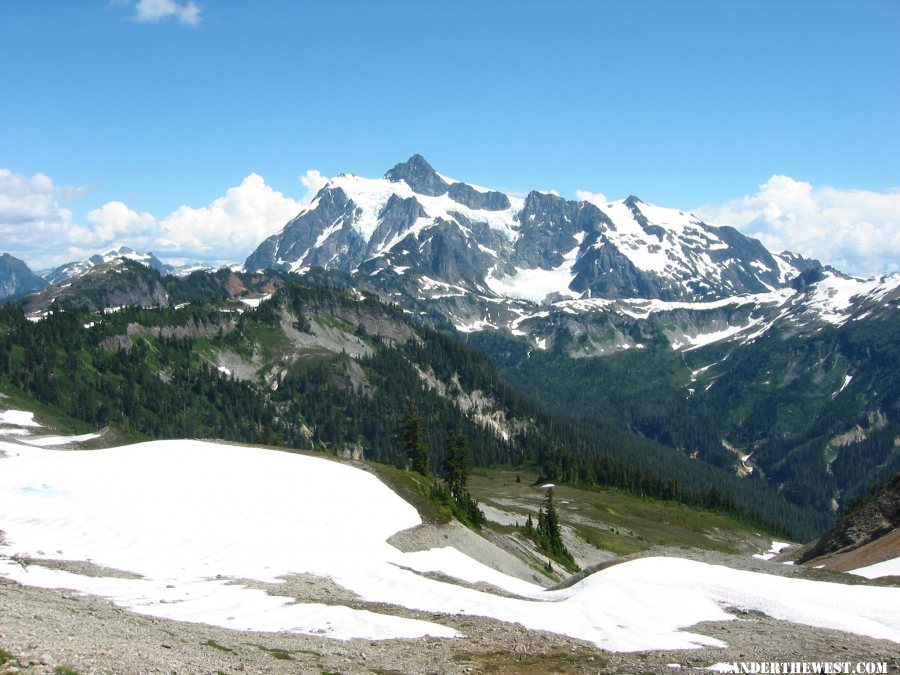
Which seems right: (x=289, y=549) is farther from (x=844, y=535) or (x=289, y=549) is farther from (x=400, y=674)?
(x=844, y=535)

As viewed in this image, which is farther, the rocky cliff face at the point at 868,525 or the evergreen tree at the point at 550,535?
the evergreen tree at the point at 550,535

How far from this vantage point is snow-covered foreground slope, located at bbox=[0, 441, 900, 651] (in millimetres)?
Answer: 35062

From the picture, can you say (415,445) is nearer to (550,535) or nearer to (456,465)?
(456,465)

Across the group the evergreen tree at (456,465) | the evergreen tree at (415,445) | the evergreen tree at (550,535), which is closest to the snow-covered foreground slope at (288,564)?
the evergreen tree at (550,535)

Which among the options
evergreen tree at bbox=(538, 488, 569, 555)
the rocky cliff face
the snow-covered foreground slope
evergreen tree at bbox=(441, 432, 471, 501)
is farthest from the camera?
evergreen tree at bbox=(441, 432, 471, 501)

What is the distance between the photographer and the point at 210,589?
127 ft

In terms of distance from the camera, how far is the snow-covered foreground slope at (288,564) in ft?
115

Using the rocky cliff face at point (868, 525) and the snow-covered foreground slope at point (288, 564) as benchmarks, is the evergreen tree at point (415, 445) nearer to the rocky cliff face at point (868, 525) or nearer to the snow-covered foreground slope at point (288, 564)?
the snow-covered foreground slope at point (288, 564)

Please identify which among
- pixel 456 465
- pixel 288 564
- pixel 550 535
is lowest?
pixel 550 535

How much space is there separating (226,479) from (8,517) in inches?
Answer: 754

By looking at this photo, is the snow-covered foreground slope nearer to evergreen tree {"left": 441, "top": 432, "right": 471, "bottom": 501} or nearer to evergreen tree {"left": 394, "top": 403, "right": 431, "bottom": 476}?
evergreen tree {"left": 394, "top": 403, "right": 431, "bottom": 476}

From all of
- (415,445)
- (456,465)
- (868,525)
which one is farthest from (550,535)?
(868,525)

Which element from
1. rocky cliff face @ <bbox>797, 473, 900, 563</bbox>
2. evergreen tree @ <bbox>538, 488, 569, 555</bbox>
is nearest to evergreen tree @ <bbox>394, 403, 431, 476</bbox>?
evergreen tree @ <bbox>538, 488, 569, 555</bbox>

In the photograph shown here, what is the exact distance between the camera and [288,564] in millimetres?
47500
